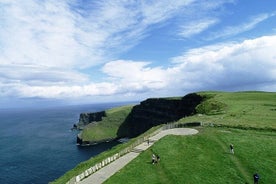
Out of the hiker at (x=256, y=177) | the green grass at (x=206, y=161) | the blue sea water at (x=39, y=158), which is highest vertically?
the green grass at (x=206, y=161)

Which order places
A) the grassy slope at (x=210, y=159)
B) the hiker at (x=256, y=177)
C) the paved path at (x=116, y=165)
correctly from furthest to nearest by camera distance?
1. the grassy slope at (x=210, y=159)
2. the hiker at (x=256, y=177)
3. the paved path at (x=116, y=165)

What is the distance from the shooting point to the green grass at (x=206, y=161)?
45.2 metres

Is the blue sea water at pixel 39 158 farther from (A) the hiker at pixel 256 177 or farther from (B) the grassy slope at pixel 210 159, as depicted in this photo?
(A) the hiker at pixel 256 177

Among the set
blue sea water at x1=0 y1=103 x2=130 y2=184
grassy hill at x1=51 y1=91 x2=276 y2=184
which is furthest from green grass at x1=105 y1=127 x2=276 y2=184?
blue sea water at x1=0 y1=103 x2=130 y2=184

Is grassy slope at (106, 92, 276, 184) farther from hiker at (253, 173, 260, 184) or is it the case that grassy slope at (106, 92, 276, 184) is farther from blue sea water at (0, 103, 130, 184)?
Answer: blue sea water at (0, 103, 130, 184)

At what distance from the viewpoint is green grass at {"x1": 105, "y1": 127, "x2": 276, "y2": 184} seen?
45.2 metres

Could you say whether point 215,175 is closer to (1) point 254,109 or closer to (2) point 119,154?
(2) point 119,154

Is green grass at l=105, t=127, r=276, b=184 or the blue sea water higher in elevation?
green grass at l=105, t=127, r=276, b=184

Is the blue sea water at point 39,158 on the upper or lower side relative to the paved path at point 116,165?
lower

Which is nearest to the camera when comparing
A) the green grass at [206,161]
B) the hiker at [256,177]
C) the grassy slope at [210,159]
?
the green grass at [206,161]

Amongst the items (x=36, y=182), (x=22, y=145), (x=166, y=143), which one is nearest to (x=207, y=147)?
(x=166, y=143)

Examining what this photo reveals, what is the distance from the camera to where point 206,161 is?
169 feet

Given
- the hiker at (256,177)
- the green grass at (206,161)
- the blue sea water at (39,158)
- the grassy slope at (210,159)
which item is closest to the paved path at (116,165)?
the green grass at (206,161)

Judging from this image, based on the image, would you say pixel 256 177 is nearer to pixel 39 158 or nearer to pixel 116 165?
pixel 116 165
